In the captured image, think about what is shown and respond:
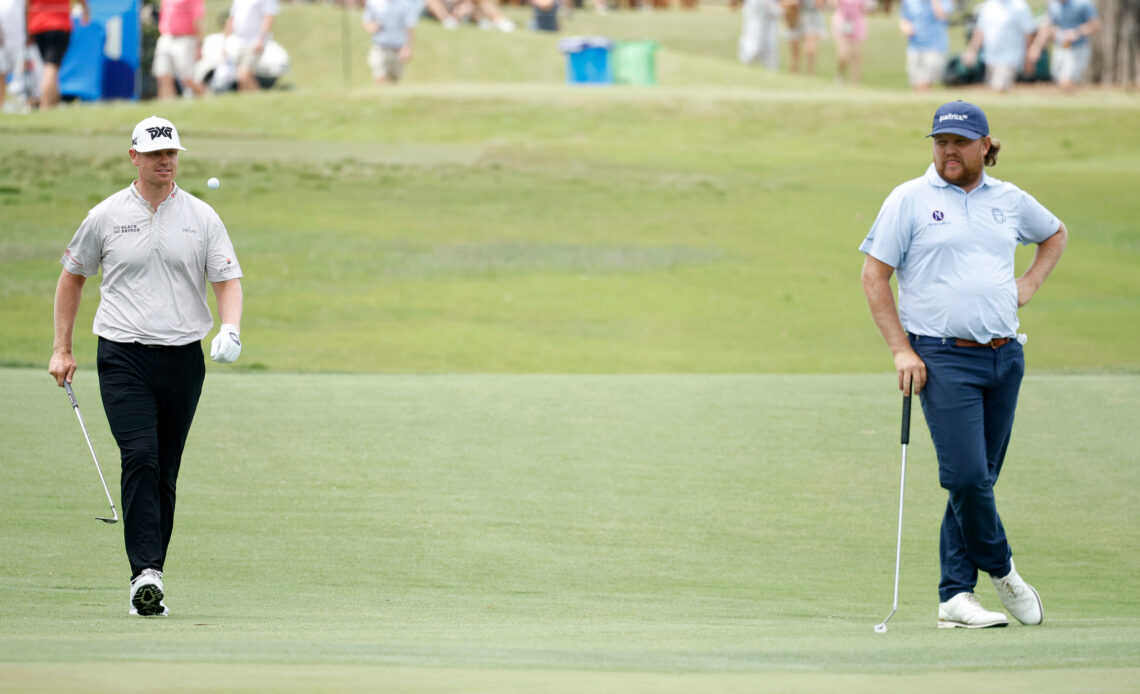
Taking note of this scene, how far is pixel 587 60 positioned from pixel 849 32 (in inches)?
286

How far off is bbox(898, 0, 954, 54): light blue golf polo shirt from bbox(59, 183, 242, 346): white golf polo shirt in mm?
26097

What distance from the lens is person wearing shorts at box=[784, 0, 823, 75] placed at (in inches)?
1608

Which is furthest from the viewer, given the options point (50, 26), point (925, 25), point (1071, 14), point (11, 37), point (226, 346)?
point (1071, 14)

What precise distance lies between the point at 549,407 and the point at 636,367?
15.8ft

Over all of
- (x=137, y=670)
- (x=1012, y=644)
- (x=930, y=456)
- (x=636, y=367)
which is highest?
(x=137, y=670)

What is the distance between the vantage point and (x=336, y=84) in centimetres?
3847

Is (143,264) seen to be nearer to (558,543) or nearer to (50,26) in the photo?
(558,543)

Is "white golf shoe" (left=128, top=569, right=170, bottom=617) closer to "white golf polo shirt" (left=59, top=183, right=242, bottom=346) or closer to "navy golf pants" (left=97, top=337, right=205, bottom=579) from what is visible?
"navy golf pants" (left=97, top=337, right=205, bottom=579)

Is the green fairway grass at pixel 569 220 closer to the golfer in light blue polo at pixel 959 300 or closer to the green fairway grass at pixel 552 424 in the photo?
the green fairway grass at pixel 552 424

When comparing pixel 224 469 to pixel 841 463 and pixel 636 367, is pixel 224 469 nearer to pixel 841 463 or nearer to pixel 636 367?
pixel 841 463

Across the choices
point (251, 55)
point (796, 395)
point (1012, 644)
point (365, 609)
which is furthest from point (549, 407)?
point (251, 55)

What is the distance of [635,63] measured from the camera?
36844 mm

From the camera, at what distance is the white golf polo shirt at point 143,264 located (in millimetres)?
7219

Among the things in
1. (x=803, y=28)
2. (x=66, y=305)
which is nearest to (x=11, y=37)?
(x=803, y=28)
